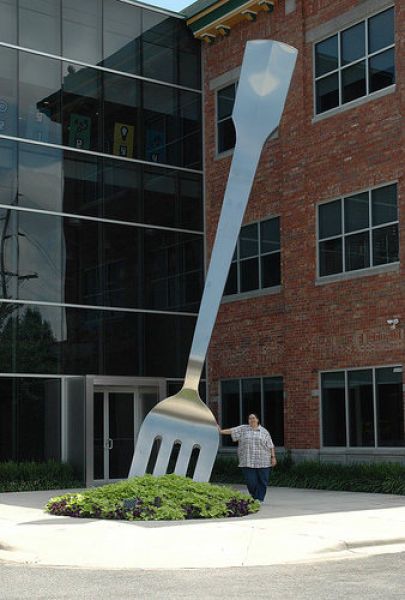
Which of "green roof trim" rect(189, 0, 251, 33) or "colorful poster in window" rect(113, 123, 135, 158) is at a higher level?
"green roof trim" rect(189, 0, 251, 33)

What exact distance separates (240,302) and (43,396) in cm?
553

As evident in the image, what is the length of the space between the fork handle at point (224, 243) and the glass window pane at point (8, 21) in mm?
10298

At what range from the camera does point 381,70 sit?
21.1 meters

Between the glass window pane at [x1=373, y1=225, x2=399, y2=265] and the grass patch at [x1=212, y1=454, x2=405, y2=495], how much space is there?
4.28 metres

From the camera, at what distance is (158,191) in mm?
25156

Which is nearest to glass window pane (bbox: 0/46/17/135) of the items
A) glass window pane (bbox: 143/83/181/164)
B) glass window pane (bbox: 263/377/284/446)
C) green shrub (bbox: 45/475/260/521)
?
glass window pane (bbox: 143/83/181/164)

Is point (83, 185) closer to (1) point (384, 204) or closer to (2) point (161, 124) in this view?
(2) point (161, 124)

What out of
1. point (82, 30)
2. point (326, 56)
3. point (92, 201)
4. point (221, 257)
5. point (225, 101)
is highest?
point (82, 30)

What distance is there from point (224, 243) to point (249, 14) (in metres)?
11.6

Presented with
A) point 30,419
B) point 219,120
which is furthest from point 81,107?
point 30,419

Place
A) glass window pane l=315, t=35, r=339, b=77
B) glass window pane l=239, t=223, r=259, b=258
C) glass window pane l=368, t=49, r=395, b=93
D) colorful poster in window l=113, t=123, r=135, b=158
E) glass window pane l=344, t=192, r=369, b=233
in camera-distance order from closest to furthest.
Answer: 1. glass window pane l=368, t=49, r=395, b=93
2. glass window pane l=344, t=192, r=369, b=233
3. glass window pane l=315, t=35, r=339, b=77
4. glass window pane l=239, t=223, r=259, b=258
5. colorful poster in window l=113, t=123, r=135, b=158

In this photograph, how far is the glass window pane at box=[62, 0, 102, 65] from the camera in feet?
78.9

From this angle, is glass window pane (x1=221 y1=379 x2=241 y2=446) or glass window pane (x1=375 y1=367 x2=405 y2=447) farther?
glass window pane (x1=221 y1=379 x2=241 y2=446)

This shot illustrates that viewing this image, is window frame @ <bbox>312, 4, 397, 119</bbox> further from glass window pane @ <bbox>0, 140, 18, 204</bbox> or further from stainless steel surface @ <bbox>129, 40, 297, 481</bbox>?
glass window pane @ <bbox>0, 140, 18, 204</bbox>
